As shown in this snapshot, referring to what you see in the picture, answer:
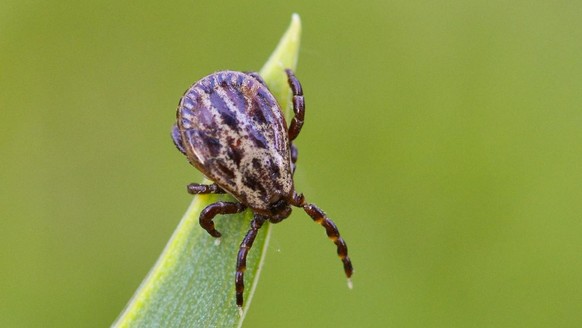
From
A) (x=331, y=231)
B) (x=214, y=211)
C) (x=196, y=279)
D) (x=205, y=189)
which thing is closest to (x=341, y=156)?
(x=331, y=231)

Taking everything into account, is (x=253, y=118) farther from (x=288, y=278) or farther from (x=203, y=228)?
(x=288, y=278)

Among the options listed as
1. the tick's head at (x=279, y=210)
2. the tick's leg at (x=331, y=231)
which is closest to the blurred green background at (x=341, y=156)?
the tick's leg at (x=331, y=231)

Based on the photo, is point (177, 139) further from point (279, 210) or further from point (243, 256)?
point (243, 256)

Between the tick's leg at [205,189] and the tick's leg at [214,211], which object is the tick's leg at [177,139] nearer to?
the tick's leg at [205,189]

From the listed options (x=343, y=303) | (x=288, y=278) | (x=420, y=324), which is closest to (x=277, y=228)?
(x=288, y=278)

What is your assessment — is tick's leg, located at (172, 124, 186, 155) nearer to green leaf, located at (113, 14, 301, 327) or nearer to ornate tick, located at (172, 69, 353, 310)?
ornate tick, located at (172, 69, 353, 310)

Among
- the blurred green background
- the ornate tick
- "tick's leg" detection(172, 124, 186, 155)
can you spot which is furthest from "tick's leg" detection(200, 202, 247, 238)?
the blurred green background

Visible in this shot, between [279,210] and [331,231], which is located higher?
[279,210]

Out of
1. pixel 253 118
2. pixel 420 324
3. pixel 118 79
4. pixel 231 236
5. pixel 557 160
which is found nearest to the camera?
pixel 231 236
